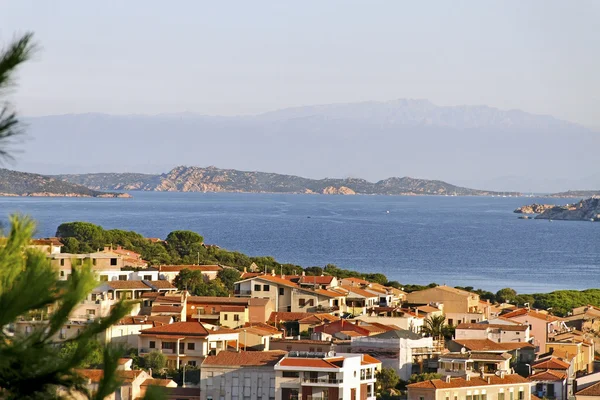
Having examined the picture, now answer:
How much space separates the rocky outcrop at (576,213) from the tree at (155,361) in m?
144

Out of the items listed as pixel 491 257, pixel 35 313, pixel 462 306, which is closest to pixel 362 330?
pixel 462 306

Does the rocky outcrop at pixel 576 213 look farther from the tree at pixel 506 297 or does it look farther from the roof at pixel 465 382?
the roof at pixel 465 382

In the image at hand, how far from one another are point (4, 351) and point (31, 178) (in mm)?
188417

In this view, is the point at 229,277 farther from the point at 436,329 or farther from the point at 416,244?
the point at 416,244

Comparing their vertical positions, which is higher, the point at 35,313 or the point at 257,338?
the point at 35,313

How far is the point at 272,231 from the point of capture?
103 meters

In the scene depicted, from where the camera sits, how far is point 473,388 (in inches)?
850

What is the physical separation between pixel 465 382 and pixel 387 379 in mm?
1962

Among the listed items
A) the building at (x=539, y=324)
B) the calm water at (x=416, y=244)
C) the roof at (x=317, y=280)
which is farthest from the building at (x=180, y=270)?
the calm water at (x=416, y=244)

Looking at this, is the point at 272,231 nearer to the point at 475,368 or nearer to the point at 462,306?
the point at 462,306

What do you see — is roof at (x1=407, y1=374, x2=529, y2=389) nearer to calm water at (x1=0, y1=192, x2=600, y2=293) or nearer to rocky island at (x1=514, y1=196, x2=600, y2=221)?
calm water at (x1=0, y1=192, x2=600, y2=293)

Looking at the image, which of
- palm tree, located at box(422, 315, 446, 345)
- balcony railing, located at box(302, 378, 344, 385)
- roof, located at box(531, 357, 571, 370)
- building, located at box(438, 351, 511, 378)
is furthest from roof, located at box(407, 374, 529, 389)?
palm tree, located at box(422, 315, 446, 345)

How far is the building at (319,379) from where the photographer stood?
20.9 meters

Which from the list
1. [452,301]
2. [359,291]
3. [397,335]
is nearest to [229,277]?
[359,291]
